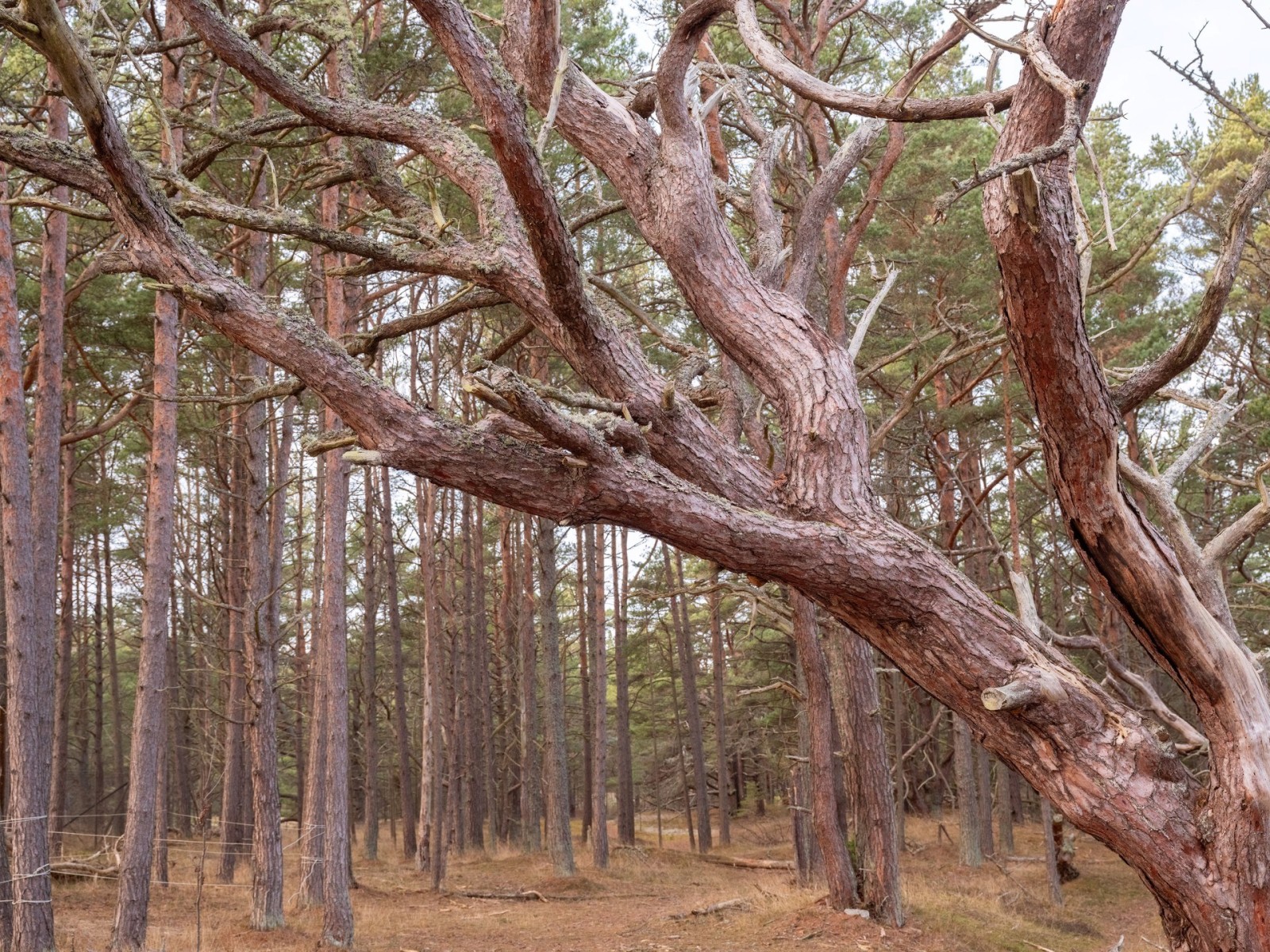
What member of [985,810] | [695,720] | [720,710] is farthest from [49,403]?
[695,720]

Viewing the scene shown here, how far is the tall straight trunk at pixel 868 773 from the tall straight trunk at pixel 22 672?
6.46 m

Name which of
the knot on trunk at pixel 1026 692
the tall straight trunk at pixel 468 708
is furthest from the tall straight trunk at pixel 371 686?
the knot on trunk at pixel 1026 692

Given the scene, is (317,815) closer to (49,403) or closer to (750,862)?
(49,403)

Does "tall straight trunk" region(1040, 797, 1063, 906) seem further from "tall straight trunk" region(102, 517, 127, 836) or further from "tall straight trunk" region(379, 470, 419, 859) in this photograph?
"tall straight trunk" region(102, 517, 127, 836)

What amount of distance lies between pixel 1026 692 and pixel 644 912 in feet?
36.9

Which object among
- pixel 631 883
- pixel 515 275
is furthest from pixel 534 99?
pixel 631 883

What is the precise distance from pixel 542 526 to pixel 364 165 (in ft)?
37.9

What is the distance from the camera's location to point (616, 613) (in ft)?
69.9

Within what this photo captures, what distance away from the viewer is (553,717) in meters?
16.5

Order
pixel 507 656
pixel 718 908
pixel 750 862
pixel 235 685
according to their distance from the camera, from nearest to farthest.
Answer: pixel 718 908 → pixel 235 685 → pixel 750 862 → pixel 507 656

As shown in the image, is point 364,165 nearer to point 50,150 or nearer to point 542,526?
point 50,150

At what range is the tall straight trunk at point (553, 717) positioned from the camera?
52.0 feet

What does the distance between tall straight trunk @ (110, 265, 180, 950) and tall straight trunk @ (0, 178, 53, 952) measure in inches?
40.6

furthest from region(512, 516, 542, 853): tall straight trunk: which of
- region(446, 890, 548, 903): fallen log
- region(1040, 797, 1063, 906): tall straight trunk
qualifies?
region(1040, 797, 1063, 906): tall straight trunk
